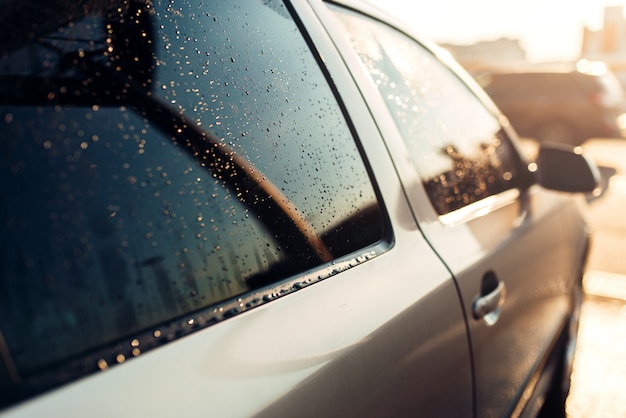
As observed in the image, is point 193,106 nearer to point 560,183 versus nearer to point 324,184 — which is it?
point 324,184

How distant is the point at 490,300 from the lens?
1.69 metres

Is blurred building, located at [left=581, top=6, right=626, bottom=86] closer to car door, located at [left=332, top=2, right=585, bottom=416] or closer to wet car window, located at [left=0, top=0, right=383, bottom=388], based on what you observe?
car door, located at [left=332, top=2, right=585, bottom=416]

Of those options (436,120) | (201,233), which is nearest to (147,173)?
(201,233)

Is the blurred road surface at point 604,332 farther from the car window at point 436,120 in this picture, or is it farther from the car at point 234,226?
the car at point 234,226

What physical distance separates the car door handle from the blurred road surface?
5.76ft

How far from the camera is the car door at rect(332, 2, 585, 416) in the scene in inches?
64.2

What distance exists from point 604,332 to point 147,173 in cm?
405

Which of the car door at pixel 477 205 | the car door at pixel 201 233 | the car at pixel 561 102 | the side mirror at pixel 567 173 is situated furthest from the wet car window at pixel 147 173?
the car at pixel 561 102

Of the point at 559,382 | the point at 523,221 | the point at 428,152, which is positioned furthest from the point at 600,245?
the point at 428,152

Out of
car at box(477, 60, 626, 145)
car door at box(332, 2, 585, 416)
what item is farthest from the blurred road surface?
Result: car at box(477, 60, 626, 145)

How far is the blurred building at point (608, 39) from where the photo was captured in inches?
1565

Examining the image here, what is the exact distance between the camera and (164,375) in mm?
826

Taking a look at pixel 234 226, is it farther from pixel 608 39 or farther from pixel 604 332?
pixel 608 39

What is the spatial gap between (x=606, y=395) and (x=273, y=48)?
2958 millimetres
